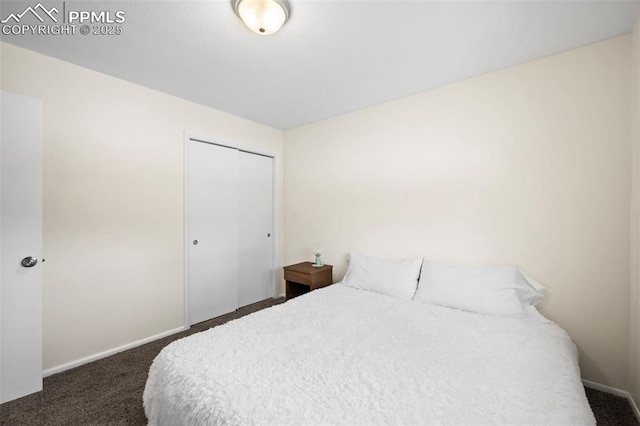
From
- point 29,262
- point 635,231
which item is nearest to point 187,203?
point 29,262

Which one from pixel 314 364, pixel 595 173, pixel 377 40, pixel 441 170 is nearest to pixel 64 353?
pixel 314 364

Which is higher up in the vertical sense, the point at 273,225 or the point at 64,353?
the point at 273,225

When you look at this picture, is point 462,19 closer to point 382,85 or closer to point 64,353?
point 382,85

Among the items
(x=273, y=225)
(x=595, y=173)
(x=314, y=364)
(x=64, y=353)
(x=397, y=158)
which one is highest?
(x=397, y=158)

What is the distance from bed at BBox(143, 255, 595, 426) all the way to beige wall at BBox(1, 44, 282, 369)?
1.25 meters

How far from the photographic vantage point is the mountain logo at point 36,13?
62.3 inches

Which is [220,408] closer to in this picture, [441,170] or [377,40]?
[377,40]

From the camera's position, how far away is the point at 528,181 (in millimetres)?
2066

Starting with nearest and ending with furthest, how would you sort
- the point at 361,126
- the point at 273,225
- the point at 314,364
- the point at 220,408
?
the point at 220,408 → the point at 314,364 → the point at 361,126 → the point at 273,225

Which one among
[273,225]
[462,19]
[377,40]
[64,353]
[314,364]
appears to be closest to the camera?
[314,364]

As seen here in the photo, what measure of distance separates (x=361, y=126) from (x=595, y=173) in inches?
77.7

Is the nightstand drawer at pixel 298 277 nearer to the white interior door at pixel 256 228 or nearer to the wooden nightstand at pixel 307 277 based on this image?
the wooden nightstand at pixel 307 277

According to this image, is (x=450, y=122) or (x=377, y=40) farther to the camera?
(x=450, y=122)

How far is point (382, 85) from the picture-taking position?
96.7 inches
